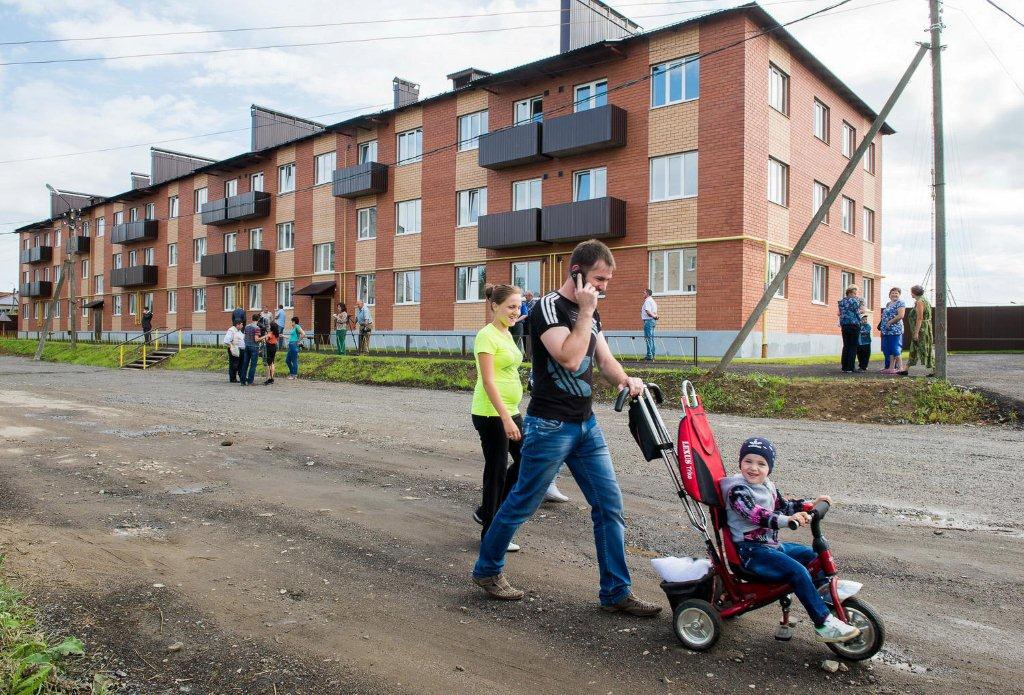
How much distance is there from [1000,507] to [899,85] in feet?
33.5

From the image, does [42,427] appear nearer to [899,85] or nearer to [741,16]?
[899,85]

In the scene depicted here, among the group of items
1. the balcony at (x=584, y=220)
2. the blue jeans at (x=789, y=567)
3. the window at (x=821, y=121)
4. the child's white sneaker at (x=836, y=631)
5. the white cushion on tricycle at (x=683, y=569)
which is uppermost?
the window at (x=821, y=121)

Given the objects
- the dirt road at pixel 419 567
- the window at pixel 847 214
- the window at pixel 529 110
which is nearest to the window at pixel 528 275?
the window at pixel 529 110

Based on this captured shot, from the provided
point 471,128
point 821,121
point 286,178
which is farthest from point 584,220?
point 286,178

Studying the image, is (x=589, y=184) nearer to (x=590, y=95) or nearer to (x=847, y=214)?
(x=590, y=95)

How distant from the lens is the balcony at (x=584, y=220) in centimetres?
2362

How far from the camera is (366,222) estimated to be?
33.3 metres

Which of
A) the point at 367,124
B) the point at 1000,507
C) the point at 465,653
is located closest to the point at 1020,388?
the point at 1000,507

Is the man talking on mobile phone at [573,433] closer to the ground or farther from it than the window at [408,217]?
closer to the ground

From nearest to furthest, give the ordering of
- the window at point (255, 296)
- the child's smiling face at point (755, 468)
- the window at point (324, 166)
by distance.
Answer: the child's smiling face at point (755, 468) < the window at point (324, 166) < the window at point (255, 296)

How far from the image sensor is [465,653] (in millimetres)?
3516

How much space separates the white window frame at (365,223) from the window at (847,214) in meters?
19.8

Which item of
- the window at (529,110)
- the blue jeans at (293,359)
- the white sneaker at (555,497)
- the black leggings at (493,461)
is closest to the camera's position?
the black leggings at (493,461)

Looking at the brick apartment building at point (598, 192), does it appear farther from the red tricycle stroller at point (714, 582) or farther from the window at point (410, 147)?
the red tricycle stroller at point (714, 582)
